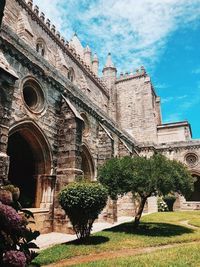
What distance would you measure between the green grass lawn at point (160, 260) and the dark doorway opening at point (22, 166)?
582 centimetres

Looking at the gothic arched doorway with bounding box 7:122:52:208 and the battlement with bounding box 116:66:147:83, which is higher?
the battlement with bounding box 116:66:147:83

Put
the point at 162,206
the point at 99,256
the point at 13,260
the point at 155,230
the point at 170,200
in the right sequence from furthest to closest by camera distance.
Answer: the point at 162,206 → the point at 170,200 → the point at 155,230 → the point at 99,256 → the point at 13,260

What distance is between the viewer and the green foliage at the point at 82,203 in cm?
776

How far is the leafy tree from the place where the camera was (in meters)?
10.0

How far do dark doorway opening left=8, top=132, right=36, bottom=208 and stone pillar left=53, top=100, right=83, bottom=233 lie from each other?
49.3 inches

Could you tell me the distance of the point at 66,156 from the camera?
10.4m

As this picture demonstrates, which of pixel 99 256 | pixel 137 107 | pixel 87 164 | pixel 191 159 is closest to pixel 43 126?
pixel 87 164

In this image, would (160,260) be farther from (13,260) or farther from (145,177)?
(13,260)

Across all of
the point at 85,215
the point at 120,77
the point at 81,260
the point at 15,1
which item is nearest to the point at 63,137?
the point at 85,215

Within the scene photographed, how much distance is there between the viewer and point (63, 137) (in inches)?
424

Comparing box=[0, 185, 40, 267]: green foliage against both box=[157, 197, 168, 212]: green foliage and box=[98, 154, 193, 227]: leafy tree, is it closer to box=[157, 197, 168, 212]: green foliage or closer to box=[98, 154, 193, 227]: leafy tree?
box=[98, 154, 193, 227]: leafy tree

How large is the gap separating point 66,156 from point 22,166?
3312 millimetres

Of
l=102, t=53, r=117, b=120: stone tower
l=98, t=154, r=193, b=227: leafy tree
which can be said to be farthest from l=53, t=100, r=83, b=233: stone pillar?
l=102, t=53, r=117, b=120: stone tower

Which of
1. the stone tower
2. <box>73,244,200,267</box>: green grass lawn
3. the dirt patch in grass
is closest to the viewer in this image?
<box>73,244,200,267</box>: green grass lawn
